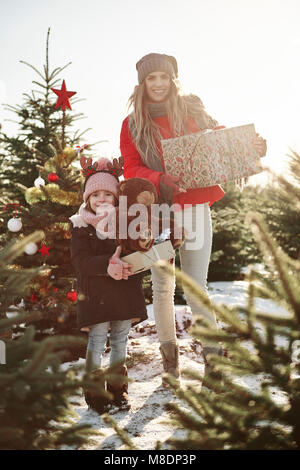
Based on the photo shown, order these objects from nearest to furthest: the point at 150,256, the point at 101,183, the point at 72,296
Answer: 1. the point at 150,256
2. the point at 101,183
3. the point at 72,296

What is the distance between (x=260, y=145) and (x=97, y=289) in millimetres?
1571

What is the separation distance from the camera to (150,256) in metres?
2.37

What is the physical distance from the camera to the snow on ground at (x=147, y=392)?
2.21 metres

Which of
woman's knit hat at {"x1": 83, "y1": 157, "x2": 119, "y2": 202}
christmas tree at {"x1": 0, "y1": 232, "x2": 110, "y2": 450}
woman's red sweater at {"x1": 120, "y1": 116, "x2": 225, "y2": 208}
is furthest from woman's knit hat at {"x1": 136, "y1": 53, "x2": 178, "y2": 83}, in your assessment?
christmas tree at {"x1": 0, "y1": 232, "x2": 110, "y2": 450}

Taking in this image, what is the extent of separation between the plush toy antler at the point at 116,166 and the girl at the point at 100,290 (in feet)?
0.36

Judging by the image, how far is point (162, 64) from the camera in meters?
2.99

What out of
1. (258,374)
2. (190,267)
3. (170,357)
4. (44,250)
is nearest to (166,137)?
(190,267)

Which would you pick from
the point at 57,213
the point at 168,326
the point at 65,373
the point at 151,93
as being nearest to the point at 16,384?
the point at 65,373

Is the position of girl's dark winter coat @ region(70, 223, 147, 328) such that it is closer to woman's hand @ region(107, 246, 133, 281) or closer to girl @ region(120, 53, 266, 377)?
woman's hand @ region(107, 246, 133, 281)

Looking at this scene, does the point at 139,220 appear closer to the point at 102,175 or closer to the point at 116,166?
the point at 102,175

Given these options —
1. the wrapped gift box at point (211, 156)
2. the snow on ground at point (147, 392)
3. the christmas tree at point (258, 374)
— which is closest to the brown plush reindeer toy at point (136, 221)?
the wrapped gift box at point (211, 156)

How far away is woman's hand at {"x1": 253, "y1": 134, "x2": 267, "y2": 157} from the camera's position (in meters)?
2.77

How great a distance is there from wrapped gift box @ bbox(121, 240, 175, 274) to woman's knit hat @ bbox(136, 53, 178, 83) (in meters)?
1.44
